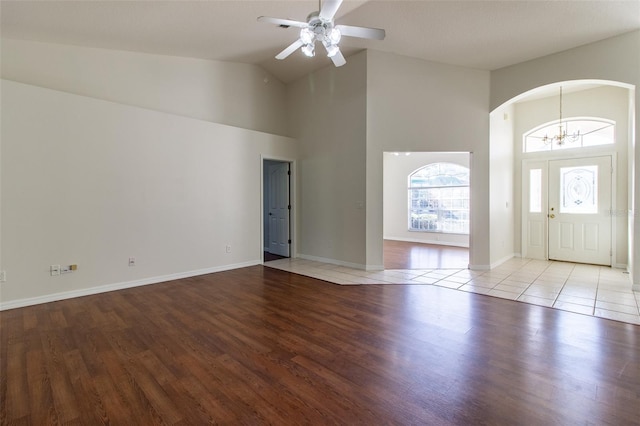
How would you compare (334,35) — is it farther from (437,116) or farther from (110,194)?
(110,194)

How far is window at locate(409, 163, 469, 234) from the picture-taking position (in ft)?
26.1

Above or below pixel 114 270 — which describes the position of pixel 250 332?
below

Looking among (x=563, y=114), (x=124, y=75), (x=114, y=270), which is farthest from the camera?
(x=563, y=114)

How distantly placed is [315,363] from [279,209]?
479 centimetres

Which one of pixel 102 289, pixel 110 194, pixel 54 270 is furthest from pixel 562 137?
pixel 54 270

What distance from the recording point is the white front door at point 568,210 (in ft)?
17.9

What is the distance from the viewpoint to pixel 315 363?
2174 mm

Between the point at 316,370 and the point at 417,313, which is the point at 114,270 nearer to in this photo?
the point at 316,370

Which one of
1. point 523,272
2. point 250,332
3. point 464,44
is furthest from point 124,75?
point 523,272

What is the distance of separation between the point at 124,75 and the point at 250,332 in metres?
4.30

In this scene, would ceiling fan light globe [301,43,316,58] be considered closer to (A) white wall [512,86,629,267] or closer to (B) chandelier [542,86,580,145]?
(B) chandelier [542,86,580,145]

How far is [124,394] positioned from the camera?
1826 millimetres

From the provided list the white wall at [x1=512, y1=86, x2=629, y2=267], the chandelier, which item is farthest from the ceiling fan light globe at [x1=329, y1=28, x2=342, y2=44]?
the white wall at [x1=512, y1=86, x2=629, y2=267]

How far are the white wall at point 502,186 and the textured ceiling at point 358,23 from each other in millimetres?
1260
